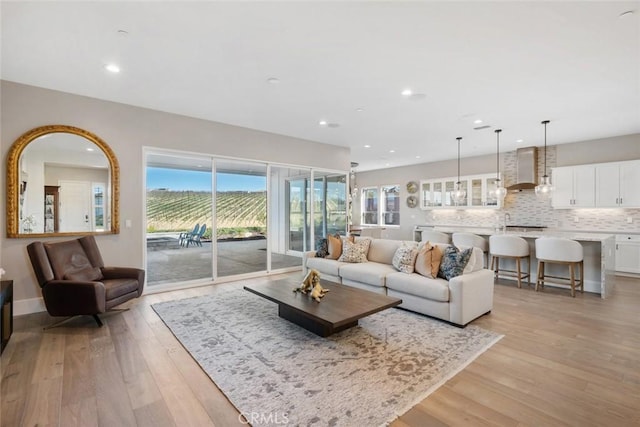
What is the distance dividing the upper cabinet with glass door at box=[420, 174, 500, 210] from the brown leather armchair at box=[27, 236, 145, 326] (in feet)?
21.6

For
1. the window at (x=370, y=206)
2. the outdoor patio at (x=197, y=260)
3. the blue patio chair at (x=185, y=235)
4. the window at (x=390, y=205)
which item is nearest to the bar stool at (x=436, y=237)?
the outdoor patio at (x=197, y=260)

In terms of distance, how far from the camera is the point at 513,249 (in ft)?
16.9

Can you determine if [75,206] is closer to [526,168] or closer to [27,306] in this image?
[27,306]

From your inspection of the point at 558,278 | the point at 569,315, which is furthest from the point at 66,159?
the point at 558,278

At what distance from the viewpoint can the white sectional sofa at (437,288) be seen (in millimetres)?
3354

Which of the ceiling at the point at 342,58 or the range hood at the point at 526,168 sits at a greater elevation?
the ceiling at the point at 342,58

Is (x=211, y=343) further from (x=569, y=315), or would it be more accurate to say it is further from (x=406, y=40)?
(x=569, y=315)

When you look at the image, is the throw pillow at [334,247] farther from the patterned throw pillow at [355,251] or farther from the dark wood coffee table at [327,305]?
the dark wood coffee table at [327,305]

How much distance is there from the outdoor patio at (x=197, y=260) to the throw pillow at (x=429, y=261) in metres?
3.30

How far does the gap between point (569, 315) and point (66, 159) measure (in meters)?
6.97

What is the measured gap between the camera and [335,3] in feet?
7.57

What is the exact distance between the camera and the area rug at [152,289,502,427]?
1.99 meters

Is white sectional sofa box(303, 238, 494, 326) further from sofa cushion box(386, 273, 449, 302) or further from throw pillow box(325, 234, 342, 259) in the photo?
throw pillow box(325, 234, 342, 259)

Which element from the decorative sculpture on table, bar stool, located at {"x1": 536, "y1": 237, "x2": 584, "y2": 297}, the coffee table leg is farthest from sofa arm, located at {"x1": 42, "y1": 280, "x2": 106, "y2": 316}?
bar stool, located at {"x1": 536, "y1": 237, "x2": 584, "y2": 297}
